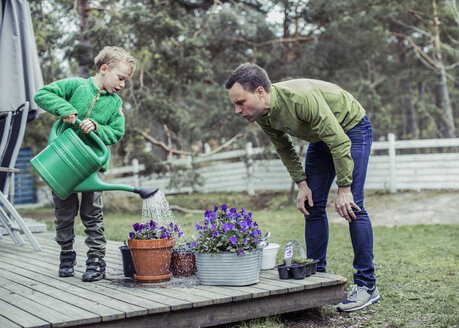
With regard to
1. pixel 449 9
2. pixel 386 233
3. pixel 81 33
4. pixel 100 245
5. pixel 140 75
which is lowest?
pixel 386 233

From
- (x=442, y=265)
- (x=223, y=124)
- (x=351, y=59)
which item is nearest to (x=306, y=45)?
(x=351, y=59)

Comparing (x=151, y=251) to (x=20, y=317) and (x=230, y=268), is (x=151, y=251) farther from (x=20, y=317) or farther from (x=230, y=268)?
(x=20, y=317)

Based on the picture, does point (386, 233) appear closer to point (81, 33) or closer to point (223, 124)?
point (81, 33)

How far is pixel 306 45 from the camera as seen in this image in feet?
38.1

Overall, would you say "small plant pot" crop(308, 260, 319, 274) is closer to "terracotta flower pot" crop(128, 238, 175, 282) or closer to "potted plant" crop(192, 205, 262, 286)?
"potted plant" crop(192, 205, 262, 286)

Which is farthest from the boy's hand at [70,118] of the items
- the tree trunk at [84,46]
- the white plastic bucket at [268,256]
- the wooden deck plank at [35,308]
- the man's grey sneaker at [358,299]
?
the tree trunk at [84,46]

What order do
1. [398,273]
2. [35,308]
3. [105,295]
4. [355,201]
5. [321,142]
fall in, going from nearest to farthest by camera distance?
[35,308] < [105,295] < [355,201] < [321,142] < [398,273]

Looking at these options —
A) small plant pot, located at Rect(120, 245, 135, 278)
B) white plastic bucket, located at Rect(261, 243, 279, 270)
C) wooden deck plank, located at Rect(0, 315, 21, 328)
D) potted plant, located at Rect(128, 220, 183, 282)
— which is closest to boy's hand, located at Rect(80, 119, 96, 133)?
potted plant, located at Rect(128, 220, 183, 282)

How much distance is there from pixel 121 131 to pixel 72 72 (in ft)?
27.7

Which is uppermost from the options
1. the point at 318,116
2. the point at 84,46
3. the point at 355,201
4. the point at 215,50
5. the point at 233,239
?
the point at 215,50

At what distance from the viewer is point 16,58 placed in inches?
162

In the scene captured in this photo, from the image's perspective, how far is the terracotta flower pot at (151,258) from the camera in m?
2.53

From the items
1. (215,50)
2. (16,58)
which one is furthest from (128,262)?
(215,50)

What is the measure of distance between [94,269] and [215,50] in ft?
31.2
